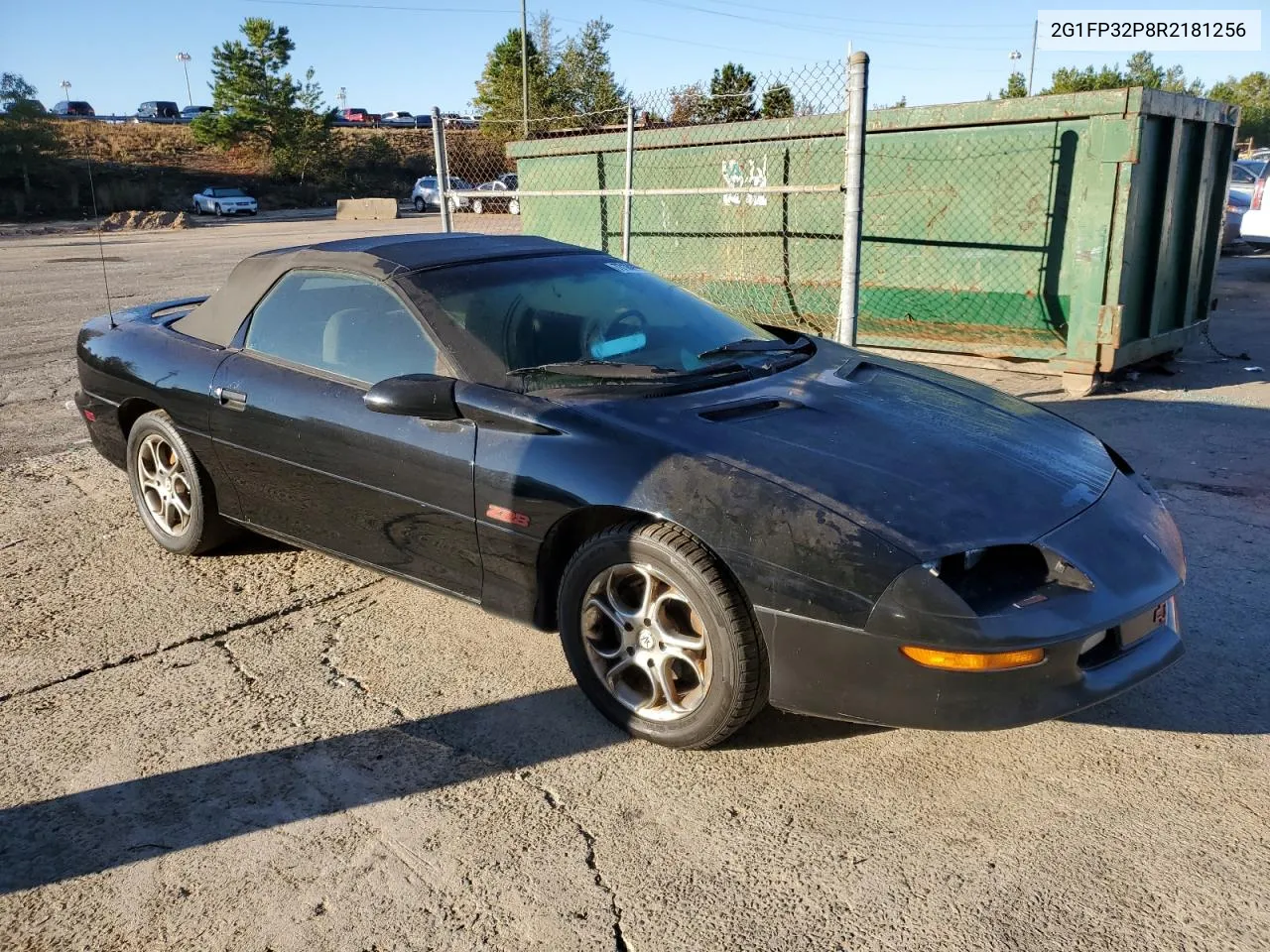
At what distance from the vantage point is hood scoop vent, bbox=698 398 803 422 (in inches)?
119

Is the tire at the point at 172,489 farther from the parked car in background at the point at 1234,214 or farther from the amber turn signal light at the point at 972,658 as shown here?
the parked car in background at the point at 1234,214

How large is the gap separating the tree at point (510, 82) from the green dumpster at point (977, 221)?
Result: 3223cm

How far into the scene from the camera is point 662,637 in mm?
2785

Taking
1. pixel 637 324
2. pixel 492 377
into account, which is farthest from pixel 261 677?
pixel 637 324

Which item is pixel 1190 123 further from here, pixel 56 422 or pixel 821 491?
pixel 56 422

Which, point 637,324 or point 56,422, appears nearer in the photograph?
point 637,324

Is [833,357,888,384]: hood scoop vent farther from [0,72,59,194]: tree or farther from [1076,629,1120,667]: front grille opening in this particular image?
[0,72,59,194]: tree

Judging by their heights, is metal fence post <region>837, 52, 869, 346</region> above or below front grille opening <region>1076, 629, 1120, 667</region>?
above

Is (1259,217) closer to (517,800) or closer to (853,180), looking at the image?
(853,180)

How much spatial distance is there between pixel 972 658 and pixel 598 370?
5.04 feet

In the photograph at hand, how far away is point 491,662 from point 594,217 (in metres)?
7.32

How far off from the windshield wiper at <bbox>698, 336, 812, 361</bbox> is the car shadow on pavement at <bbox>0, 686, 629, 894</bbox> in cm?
135

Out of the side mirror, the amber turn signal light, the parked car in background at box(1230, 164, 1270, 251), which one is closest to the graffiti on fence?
the side mirror

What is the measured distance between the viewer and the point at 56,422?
691cm
